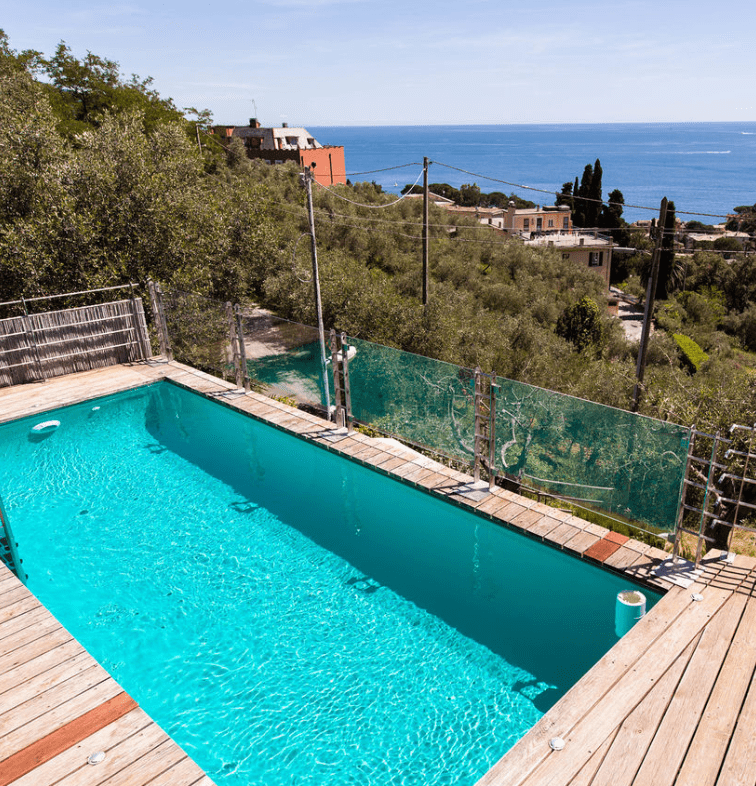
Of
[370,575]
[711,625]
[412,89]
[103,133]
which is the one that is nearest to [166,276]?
[103,133]

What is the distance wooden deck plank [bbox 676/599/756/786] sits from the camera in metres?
3.81

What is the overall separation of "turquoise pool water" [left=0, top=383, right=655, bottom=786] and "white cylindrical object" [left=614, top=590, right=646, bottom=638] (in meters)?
0.46

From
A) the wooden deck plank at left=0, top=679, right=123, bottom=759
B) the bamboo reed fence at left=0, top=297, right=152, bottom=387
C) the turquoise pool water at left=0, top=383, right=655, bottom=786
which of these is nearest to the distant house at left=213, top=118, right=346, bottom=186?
the bamboo reed fence at left=0, top=297, right=152, bottom=387

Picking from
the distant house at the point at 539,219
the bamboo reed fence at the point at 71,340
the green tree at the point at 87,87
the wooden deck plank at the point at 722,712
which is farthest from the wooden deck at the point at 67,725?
the distant house at the point at 539,219

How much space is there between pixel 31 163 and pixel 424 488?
13.1 metres

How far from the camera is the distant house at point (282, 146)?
236ft

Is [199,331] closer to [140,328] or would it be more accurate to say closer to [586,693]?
[140,328]

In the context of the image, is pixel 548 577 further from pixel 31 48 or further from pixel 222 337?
pixel 31 48

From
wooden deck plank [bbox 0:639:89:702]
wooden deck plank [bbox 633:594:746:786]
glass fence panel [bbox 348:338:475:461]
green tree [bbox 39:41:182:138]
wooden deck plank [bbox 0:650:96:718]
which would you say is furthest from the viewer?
green tree [bbox 39:41:182:138]

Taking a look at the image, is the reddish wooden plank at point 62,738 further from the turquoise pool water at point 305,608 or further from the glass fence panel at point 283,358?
the glass fence panel at point 283,358

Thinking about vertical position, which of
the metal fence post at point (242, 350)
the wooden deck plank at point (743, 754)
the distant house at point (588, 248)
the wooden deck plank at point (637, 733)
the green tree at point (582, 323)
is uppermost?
the metal fence post at point (242, 350)

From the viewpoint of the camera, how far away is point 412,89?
247ft

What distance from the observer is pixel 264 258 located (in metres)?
20.4

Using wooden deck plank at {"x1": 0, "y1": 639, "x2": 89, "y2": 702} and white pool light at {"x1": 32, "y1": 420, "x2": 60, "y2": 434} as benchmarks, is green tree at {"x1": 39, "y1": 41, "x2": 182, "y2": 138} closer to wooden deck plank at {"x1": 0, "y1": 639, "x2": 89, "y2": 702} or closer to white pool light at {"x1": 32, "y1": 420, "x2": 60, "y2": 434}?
white pool light at {"x1": 32, "y1": 420, "x2": 60, "y2": 434}
